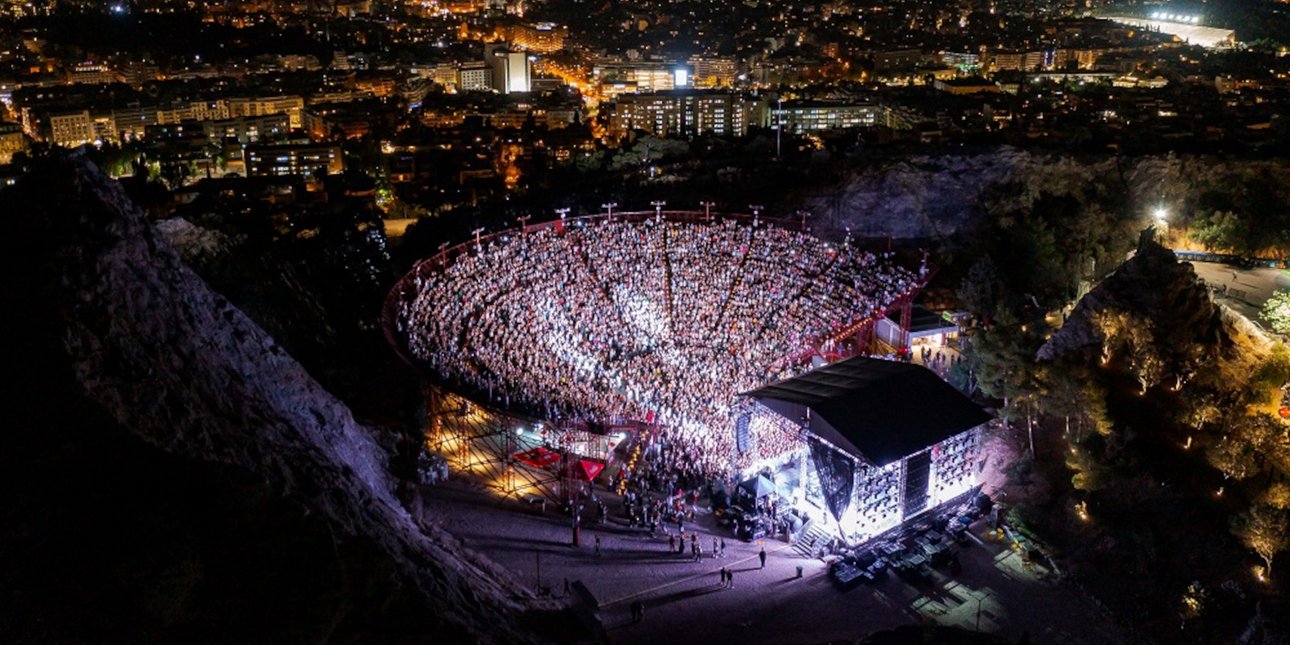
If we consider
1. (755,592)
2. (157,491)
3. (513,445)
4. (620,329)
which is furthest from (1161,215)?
(157,491)

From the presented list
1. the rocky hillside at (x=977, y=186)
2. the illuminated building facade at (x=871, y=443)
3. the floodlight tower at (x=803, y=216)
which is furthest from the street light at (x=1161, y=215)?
the illuminated building facade at (x=871, y=443)

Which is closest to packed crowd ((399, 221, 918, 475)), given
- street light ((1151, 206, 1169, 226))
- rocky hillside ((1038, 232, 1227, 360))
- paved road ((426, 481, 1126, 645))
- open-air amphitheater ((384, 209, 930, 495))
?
open-air amphitheater ((384, 209, 930, 495))

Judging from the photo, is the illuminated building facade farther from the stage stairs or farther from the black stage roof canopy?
the stage stairs

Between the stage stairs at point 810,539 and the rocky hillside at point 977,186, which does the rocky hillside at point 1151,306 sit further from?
the rocky hillside at point 977,186

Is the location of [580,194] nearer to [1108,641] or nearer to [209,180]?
[209,180]

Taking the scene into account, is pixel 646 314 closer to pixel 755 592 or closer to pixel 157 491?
pixel 755 592

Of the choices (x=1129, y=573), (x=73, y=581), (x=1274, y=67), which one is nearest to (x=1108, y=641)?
(x=1129, y=573)
